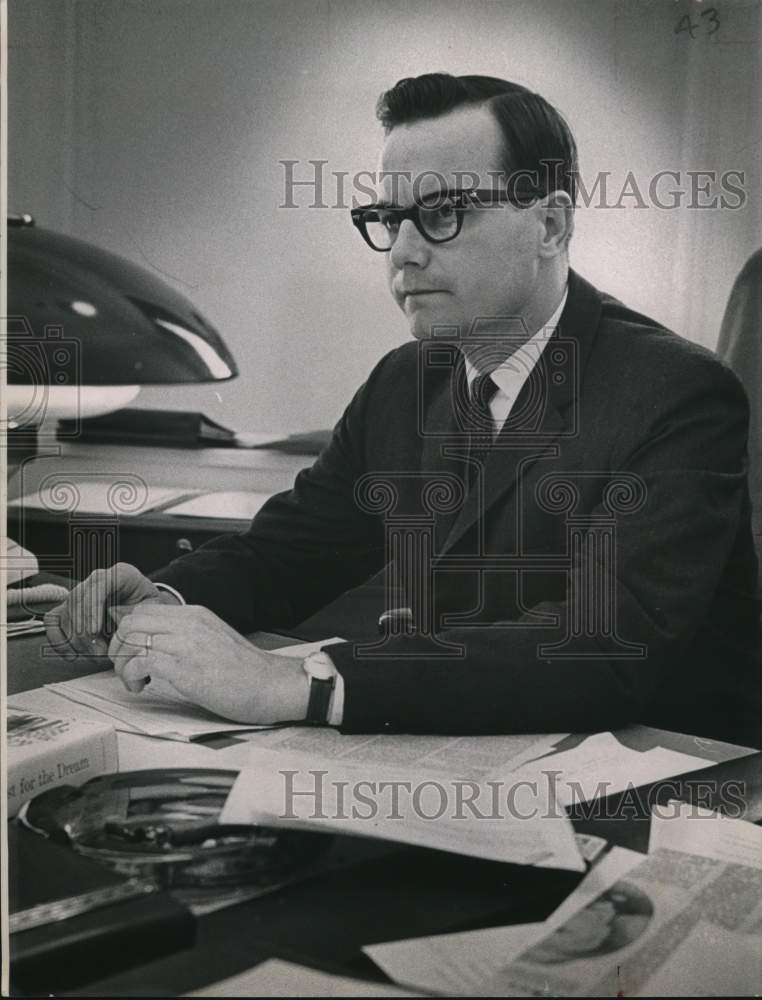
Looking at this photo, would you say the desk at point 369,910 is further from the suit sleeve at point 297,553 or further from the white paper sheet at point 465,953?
the suit sleeve at point 297,553

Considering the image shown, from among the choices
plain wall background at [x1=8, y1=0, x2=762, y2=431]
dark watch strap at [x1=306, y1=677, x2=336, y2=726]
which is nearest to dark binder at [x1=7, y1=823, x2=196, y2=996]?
dark watch strap at [x1=306, y1=677, x2=336, y2=726]

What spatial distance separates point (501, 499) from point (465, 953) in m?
0.41

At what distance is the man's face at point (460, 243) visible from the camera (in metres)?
1.06

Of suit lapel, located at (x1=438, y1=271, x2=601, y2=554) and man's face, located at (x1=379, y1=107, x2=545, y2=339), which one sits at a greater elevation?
man's face, located at (x1=379, y1=107, x2=545, y2=339)

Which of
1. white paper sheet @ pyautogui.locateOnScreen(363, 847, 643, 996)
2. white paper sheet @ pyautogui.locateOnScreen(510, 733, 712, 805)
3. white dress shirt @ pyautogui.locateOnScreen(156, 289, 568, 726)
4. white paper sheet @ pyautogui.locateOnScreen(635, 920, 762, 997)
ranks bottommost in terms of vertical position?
white paper sheet @ pyautogui.locateOnScreen(635, 920, 762, 997)

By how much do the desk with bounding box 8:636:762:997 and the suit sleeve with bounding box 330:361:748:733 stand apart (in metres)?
0.10

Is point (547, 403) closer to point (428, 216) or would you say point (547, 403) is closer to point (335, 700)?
point (428, 216)

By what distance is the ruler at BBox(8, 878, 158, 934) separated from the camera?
33.4 inches

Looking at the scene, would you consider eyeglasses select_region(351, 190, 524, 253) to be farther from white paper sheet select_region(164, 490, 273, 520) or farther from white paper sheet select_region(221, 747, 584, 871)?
white paper sheet select_region(221, 747, 584, 871)

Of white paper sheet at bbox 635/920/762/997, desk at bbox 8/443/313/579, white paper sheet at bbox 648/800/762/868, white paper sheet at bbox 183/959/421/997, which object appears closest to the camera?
white paper sheet at bbox 183/959/421/997

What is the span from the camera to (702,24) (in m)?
1.10

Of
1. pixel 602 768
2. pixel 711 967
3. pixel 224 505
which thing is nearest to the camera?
pixel 711 967

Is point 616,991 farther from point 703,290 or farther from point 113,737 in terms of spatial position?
Result: point 703,290

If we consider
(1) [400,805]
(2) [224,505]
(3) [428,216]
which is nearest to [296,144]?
(3) [428,216]
